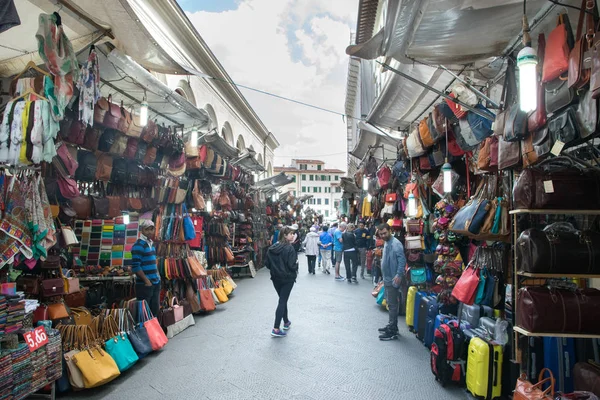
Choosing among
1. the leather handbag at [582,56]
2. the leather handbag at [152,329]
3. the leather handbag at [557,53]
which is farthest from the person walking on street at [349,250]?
the leather handbag at [582,56]

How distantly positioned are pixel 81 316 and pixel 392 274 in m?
4.56

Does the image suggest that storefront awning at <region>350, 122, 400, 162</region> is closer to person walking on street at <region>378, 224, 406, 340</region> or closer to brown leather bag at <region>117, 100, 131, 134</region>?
person walking on street at <region>378, 224, 406, 340</region>

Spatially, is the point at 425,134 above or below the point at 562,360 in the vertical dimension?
above

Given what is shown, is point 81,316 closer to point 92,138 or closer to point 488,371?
point 92,138

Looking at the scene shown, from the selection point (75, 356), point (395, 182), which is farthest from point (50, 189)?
point (395, 182)

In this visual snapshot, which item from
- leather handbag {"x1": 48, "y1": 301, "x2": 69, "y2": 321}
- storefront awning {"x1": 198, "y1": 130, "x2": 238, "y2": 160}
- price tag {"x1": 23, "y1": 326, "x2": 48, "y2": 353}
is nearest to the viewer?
price tag {"x1": 23, "y1": 326, "x2": 48, "y2": 353}

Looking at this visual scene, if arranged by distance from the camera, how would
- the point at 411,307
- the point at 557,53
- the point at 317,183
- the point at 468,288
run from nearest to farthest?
the point at 557,53 → the point at 468,288 → the point at 411,307 → the point at 317,183

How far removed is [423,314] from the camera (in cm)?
611

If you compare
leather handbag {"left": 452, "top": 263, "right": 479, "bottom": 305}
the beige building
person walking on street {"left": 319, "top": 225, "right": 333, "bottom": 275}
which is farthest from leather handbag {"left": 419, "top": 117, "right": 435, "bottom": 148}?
the beige building

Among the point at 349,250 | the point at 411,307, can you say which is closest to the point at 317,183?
the point at 349,250

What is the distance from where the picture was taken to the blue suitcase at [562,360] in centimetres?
363

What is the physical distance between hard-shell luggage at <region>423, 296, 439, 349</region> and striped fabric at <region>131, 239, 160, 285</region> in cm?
420

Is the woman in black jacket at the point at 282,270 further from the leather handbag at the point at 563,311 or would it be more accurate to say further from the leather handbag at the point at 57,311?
the leather handbag at the point at 563,311

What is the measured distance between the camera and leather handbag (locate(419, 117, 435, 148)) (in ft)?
18.0
